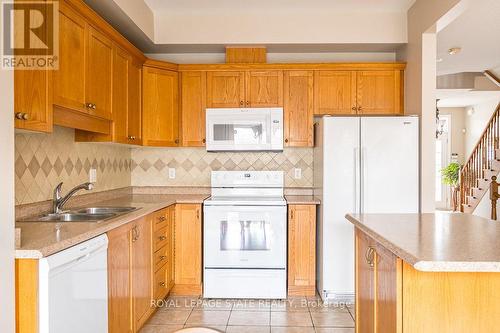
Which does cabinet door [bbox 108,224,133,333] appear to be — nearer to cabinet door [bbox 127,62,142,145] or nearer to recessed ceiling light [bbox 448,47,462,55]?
cabinet door [bbox 127,62,142,145]

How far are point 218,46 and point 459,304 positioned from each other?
3127 millimetres

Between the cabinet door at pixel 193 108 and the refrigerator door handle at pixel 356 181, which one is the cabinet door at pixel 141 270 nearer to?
the cabinet door at pixel 193 108

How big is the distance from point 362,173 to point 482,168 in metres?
4.96

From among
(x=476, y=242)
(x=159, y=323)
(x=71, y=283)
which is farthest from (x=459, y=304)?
(x=159, y=323)

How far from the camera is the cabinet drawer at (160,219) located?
113 inches

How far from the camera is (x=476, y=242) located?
150 centimetres

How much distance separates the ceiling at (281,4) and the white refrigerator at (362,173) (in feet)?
3.65

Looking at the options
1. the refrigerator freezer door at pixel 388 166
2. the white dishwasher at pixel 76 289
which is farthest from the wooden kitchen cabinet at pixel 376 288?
the white dishwasher at pixel 76 289

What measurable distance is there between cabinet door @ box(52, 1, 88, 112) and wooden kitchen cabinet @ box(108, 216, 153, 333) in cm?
82

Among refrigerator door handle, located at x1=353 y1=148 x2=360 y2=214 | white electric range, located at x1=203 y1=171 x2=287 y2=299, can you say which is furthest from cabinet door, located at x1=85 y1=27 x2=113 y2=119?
refrigerator door handle, located at x1=353 y1=148 x2=360 y2=214

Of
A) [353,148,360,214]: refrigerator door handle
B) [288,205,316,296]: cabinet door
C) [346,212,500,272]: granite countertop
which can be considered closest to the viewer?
[346,212,500,272]: granite countertop

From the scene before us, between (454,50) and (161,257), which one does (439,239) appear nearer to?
(161,257)

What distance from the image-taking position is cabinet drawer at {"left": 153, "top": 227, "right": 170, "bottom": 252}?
2885 mm

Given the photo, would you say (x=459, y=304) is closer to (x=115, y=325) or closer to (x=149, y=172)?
(x=115, y=325)
